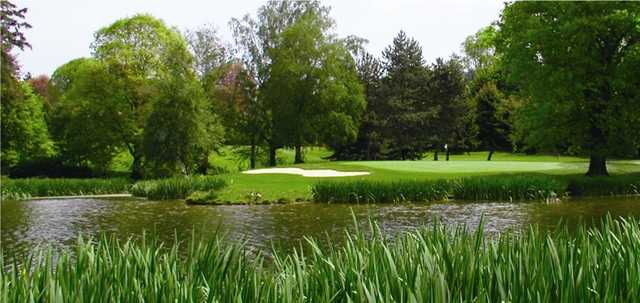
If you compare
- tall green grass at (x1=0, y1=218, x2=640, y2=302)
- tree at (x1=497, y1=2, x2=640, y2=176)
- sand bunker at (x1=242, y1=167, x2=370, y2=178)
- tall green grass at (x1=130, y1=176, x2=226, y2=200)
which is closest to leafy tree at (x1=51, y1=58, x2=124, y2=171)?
sand bunker at (x1=242, y1=167, x2=370, y2=178)

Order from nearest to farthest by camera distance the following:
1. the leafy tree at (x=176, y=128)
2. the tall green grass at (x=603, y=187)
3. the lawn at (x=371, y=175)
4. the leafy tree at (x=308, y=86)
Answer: the lawn at (x=371, y=175)
the tall green grass at (x=603, y=187)
the leafy tree at (x=176, y=128)
the leafy tree at (x=308, y=86)

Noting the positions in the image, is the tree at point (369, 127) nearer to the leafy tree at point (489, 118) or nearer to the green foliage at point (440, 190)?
the leafy tree at point (489, 118)

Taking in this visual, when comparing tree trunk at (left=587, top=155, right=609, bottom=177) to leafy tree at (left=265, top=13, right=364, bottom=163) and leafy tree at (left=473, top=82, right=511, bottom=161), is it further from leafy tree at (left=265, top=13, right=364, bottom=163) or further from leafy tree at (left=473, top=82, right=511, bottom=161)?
leafy tree at (left=473, top=82, right=511, bottom=161)

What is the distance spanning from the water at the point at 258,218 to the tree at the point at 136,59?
1973 cm

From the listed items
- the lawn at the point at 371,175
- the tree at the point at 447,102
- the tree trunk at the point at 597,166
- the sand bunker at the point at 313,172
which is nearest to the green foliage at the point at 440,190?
the lawn at the point at 371,175

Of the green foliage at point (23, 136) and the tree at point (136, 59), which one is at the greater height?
the tree at point (136, 59)

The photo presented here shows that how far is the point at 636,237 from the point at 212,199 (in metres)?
17.4

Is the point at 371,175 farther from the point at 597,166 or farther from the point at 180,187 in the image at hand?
the point at 597,166

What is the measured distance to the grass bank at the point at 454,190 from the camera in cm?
2005

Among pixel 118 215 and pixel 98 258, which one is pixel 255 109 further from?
pixel 98 258

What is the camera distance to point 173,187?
2322cm

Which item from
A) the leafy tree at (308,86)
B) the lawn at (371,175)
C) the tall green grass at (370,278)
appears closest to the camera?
the tall green grass at (370,278)

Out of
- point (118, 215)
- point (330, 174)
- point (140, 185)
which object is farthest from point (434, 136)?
point (118, 215)

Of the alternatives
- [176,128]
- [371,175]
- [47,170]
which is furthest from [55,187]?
[47,170]
